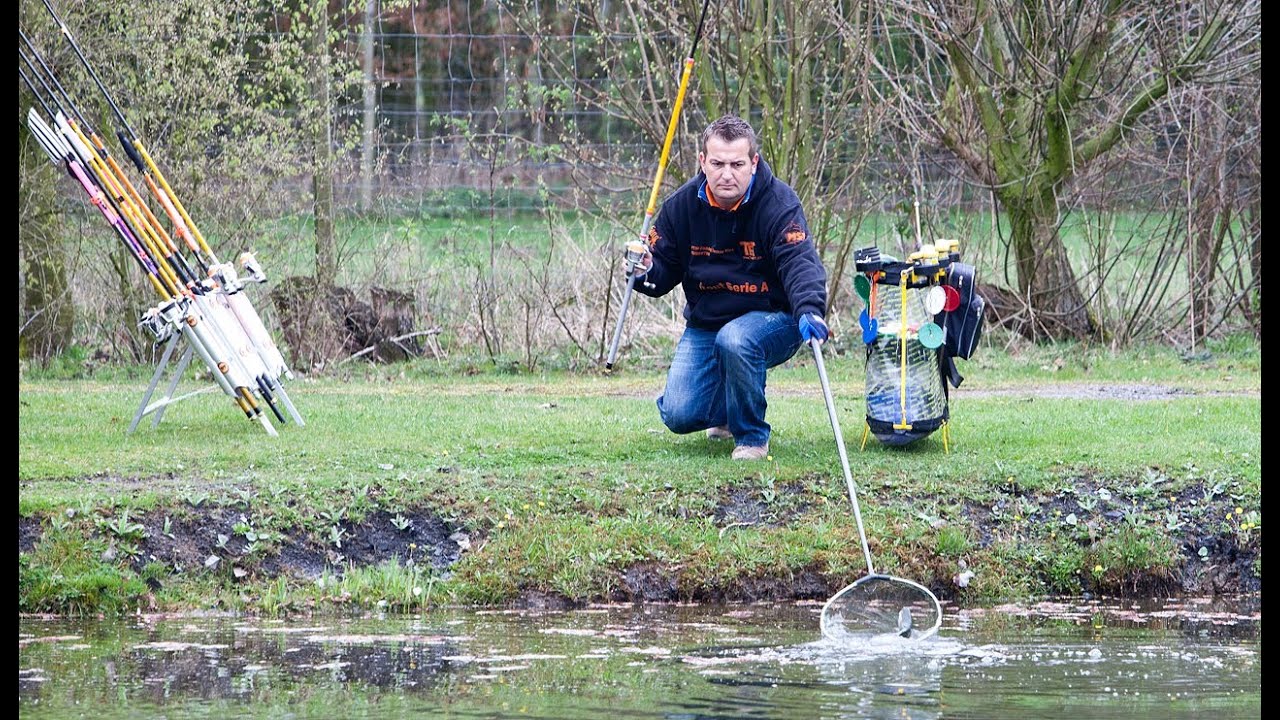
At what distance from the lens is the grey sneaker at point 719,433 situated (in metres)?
8.15

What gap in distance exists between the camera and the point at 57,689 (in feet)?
16.4

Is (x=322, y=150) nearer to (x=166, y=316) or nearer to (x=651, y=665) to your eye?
(x=166, y=316)

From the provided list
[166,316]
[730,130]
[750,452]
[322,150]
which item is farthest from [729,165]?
[322,150]

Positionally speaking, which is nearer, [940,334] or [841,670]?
[841,670]

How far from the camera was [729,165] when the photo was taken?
23.5ft

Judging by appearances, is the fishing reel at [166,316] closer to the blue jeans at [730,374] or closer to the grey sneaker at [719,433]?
the blue jeans at [730,374]

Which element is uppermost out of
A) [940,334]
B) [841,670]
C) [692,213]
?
[692,213]

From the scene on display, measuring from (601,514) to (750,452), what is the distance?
3.23 feet

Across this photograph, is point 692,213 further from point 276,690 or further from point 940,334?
point 276,690

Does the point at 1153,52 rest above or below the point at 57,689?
above

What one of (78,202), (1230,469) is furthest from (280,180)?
(1230,469)

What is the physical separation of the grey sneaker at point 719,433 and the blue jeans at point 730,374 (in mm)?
116
